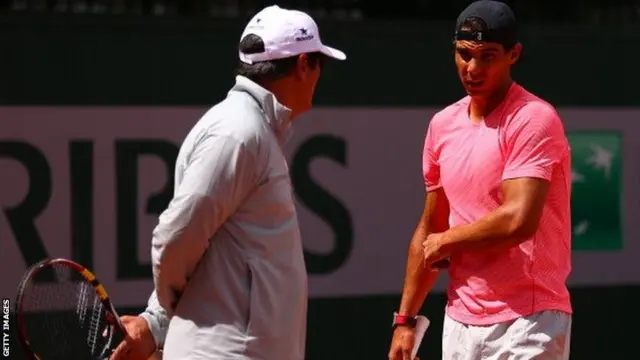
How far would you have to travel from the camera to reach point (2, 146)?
665cm

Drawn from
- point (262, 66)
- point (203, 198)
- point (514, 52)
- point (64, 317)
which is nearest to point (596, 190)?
point (514, 52)

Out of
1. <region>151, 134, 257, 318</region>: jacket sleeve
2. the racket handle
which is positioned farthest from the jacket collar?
the racket handle

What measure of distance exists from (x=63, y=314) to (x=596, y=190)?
438cm

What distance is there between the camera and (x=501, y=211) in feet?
13.5

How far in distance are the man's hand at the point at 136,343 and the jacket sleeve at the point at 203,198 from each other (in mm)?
265

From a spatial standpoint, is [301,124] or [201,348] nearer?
[201,348]

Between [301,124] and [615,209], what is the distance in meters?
A: 1.90

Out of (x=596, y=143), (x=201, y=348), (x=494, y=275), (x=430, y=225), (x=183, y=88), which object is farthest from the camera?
(x=596, y=143)

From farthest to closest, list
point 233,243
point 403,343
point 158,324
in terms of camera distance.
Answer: point 403,343 < point 158,324 < point 233,243

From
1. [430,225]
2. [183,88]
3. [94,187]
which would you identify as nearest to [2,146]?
[94,187]

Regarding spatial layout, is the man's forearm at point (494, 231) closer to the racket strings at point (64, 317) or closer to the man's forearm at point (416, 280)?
the man's forearm at point (416, 280)

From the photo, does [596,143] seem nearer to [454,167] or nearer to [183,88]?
[183,88]

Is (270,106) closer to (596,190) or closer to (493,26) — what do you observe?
(493,26)

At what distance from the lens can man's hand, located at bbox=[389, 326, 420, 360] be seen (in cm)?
447
